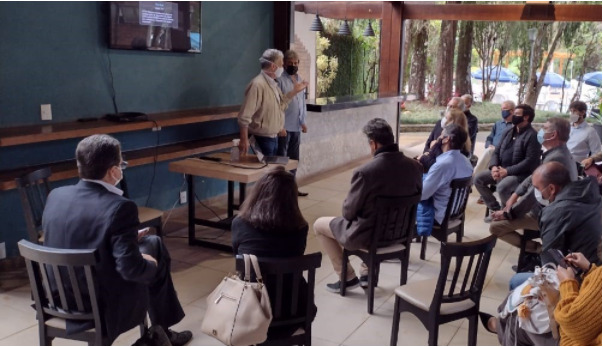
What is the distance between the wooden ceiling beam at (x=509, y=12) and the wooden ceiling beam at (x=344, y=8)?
51cm

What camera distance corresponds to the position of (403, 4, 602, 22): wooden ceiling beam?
26.0ft

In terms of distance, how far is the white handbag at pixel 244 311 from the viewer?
88.2 inches

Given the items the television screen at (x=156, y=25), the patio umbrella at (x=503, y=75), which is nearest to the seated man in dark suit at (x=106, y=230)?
the television screen at (x=156, y=25)

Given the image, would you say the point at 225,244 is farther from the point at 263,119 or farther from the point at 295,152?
the point at 295,152

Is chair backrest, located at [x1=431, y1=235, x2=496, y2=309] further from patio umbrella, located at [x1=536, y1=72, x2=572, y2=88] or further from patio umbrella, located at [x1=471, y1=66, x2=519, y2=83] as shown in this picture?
patio umbrella, located at [x1=536, y1=72, x2=572, y2=88]

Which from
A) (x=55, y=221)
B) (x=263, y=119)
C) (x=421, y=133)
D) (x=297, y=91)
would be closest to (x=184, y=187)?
(x=263, y=119)

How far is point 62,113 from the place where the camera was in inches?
169

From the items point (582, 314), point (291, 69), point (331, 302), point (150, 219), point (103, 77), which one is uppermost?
point (291, 69)

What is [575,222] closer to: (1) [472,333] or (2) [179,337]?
(1) [472,333]

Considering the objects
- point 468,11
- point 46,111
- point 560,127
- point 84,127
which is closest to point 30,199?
point 84,127

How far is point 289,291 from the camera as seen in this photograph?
2422 mm

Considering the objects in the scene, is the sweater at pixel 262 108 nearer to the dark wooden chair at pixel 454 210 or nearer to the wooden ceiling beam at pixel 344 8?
the dark wooden chair at pixel 454 210

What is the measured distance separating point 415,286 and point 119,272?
1.44m

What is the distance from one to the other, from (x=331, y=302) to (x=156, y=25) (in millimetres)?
2842
